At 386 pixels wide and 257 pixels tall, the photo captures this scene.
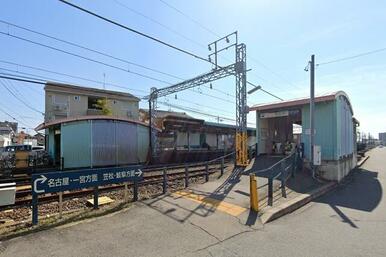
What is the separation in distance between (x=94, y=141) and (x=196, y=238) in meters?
16.3

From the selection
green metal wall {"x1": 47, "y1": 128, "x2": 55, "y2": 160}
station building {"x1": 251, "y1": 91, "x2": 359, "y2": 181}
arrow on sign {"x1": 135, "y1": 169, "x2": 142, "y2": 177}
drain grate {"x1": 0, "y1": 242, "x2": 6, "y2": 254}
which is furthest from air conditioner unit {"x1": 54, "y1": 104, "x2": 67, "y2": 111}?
drain grate {"x1": 0, "y1": 242, "x2": 6, "y2": 254}

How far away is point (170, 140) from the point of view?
92.8 ft

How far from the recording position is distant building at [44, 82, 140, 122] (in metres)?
35.1

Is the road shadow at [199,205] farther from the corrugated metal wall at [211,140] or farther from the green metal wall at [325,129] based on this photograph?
the corrugated metal wall at [211,140]

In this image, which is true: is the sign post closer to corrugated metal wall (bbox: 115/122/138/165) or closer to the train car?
the train car

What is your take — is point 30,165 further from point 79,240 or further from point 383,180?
point 383,180

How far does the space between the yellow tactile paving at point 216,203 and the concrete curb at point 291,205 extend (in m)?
0.72

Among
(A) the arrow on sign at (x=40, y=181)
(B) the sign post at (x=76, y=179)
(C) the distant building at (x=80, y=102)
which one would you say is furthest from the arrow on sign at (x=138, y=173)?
(C) the distant building at (x=80, y=102)

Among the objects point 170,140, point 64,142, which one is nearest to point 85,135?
point 64,142

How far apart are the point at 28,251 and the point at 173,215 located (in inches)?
129

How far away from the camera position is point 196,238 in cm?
596

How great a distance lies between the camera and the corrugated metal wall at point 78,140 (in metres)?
20.5

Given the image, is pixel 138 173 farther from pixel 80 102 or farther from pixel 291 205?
pixel 80 102

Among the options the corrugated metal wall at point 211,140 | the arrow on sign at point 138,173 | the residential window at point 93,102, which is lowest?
the arrow on sign at point 138,173
